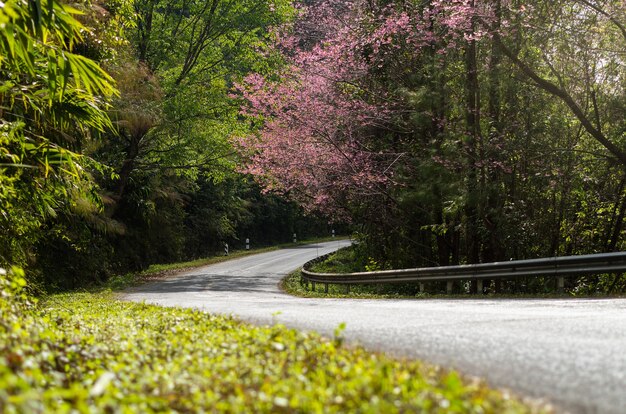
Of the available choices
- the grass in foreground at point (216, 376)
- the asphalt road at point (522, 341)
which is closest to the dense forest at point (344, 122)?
the grass in foreground at point (216, 376)

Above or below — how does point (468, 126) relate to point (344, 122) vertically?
below

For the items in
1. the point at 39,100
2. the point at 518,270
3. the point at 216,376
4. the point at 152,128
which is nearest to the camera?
the point at 216,376

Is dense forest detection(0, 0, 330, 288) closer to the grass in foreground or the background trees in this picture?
the background trees

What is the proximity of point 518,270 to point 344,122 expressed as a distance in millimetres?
8769

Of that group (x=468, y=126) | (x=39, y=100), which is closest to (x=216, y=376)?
(x=39, y=100)

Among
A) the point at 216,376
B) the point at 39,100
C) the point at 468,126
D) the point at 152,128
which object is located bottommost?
the point at 216,376

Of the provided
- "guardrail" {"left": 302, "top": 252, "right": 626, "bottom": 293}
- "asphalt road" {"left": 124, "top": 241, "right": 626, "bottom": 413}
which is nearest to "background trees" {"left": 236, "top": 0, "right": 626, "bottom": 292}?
"guardrail" {"left": 302, "top": 252, "right": 626, "bottom": 293}

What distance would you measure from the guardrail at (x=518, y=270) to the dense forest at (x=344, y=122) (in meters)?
1.86

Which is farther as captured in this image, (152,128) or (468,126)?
(152,128)

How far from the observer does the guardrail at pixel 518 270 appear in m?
12.8

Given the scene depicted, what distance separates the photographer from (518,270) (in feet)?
47.7

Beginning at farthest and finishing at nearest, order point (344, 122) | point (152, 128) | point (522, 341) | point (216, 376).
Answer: point (152, 128), point (344, 122), point (522, 341), point (216, 376)

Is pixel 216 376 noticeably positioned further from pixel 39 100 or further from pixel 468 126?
pixel 468 126

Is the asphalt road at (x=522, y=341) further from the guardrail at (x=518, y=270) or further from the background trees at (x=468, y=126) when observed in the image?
the background trees at (x=468, y=126)
